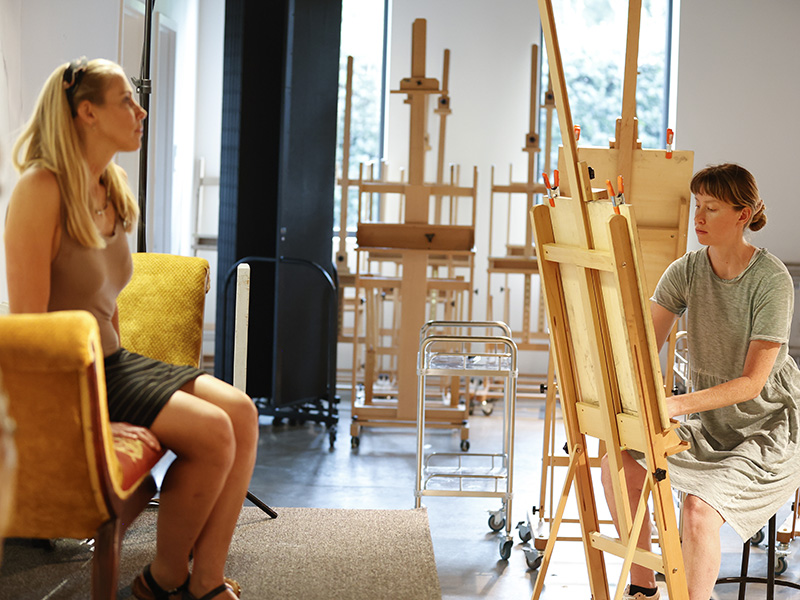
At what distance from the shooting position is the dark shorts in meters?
1.66

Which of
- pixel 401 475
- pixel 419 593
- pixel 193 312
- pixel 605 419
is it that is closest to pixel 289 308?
pixel 401 475

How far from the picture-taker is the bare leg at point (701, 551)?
1.78 m

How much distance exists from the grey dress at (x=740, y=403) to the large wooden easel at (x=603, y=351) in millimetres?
236

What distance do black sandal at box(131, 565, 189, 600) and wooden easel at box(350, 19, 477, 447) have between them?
238 cm

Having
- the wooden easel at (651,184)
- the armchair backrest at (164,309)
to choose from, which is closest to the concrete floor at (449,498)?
the wooden easel at (651,184)

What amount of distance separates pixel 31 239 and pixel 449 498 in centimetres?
221

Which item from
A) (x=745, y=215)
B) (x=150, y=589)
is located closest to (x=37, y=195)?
(x=150, y=589)

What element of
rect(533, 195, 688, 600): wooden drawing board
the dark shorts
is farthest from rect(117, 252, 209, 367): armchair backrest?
rect(533, 195, 688, 600): wooden drawing board

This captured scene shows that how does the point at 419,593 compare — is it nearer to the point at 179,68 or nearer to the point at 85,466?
the point at 85,466

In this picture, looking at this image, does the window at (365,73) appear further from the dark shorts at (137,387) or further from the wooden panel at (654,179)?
the dark shorts at (137,387)

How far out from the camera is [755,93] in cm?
635

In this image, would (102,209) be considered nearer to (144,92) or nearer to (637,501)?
(144,92)

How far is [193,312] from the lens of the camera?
2.30m

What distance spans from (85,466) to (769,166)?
6.06 meters
